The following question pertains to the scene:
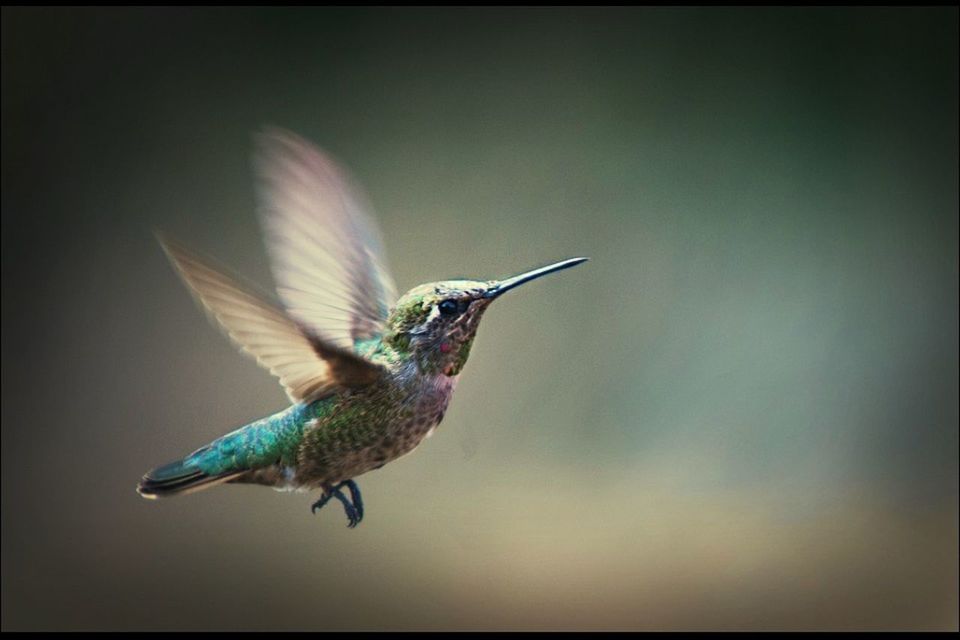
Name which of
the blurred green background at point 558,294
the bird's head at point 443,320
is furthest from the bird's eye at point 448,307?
the blurred green background at point 558,294

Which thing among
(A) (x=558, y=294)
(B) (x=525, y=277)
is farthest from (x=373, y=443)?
(A) (x=558, y=294)

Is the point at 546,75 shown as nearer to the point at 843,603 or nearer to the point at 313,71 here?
the point at 313,71

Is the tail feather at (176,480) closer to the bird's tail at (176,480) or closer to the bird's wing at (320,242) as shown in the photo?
the bird's tail at (176,480)

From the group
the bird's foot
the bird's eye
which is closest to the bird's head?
the bird's eye

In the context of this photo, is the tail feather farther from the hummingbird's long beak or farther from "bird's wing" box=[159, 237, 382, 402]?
the hummingbird's long beak

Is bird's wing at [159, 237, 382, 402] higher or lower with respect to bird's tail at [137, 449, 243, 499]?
higher

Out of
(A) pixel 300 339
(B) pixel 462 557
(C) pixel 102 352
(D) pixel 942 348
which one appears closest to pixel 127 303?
(C) pixel 102 352
